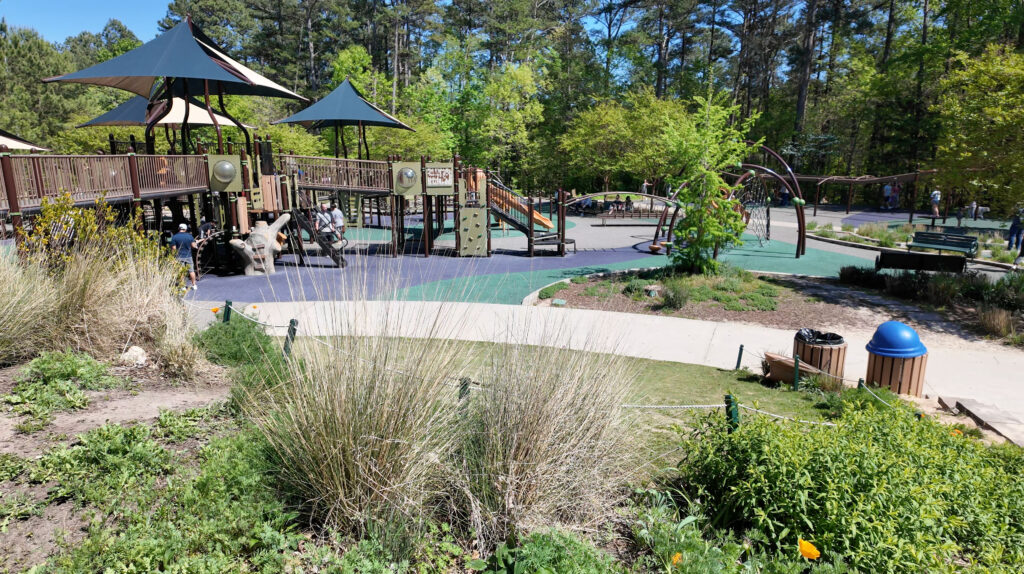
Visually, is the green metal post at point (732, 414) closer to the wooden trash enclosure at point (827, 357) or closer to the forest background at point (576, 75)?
the wooden trash enclosure at point (827, 357)

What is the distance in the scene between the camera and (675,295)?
1156cm

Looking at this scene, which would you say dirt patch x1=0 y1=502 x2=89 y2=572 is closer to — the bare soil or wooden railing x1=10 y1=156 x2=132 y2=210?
the bare soil

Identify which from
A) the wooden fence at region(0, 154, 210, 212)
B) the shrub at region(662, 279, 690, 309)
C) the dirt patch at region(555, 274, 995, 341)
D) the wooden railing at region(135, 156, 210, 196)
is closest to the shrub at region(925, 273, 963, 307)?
the dirt patch at region(555, 274, 995, 341)

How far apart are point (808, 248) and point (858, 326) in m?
10.8

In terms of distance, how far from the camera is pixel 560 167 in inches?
1571

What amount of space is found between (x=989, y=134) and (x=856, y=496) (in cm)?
1133

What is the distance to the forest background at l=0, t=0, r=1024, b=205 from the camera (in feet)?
105

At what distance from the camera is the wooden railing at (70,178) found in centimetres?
984

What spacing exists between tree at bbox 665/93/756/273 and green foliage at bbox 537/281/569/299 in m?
2.88

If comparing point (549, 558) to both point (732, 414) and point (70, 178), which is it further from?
point (70, 178)

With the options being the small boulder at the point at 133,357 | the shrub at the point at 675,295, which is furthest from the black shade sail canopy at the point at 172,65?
the shrub at the point at 675,295

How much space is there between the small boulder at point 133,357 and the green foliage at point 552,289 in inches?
312

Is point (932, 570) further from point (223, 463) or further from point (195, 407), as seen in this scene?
point (195, 407)

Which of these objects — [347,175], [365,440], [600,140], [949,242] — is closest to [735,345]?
[365,440]
